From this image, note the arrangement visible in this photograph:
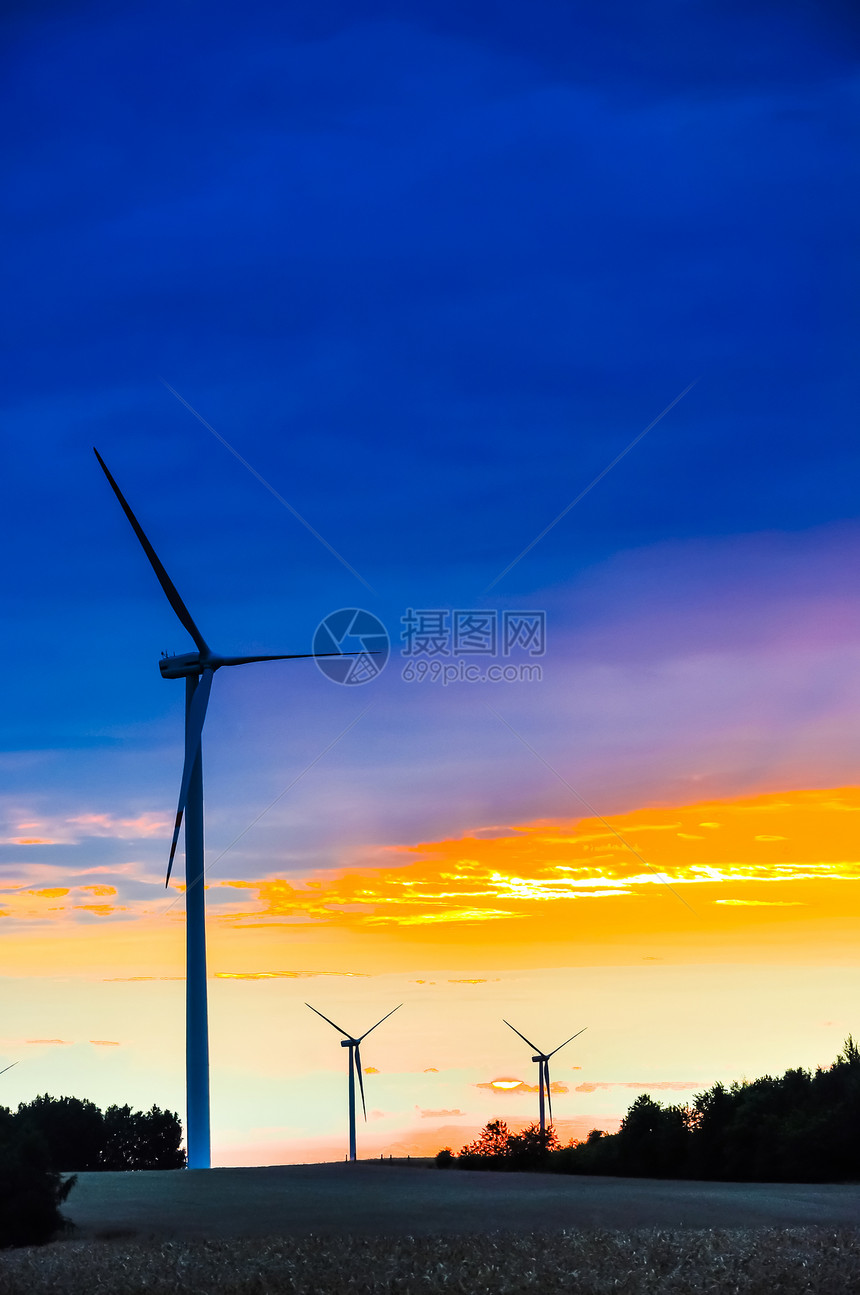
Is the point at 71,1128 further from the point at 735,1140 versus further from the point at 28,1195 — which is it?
the point at 28,1195

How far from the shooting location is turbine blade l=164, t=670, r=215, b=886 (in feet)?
214

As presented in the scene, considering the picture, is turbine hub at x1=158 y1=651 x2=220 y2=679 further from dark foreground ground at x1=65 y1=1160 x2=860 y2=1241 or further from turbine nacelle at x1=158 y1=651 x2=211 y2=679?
dark foreground ground at x1=65 y1=1160 x2=860 y2=1241

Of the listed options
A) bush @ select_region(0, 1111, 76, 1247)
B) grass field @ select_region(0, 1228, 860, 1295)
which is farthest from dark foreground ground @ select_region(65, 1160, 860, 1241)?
grass field @ select_region(0, 1228, 860, 1295)

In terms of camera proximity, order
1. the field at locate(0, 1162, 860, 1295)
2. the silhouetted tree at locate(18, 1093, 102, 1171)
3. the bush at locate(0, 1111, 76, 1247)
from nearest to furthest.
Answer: the field at locate(0, 1162, 860, 1295) → the bush at locate(0, 1111, 76, 1247) → the silhouetted tree at locate(18, 1093, 102, 1171)

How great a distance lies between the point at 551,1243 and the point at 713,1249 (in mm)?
4342

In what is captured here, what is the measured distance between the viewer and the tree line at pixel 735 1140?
62.6 metres

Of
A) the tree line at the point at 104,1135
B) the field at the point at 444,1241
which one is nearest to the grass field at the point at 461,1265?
the field at the point at 444,1241

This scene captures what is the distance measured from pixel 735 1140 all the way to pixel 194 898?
31.0 m

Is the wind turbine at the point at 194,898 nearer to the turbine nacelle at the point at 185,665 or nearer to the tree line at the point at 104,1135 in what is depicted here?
the turbine nacelle at the point at 185,665

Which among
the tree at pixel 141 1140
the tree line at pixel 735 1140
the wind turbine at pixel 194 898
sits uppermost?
the wind turbine at pixel 194 898

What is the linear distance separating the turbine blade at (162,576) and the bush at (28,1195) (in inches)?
1309

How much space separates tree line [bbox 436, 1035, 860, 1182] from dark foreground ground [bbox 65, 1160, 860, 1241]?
7707mm

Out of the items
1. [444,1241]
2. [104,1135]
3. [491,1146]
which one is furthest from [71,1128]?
[444,1241]

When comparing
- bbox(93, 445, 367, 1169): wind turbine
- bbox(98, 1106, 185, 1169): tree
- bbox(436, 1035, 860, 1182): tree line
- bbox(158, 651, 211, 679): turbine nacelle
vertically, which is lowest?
bbox(98, 1106, 185, 1169): tree
